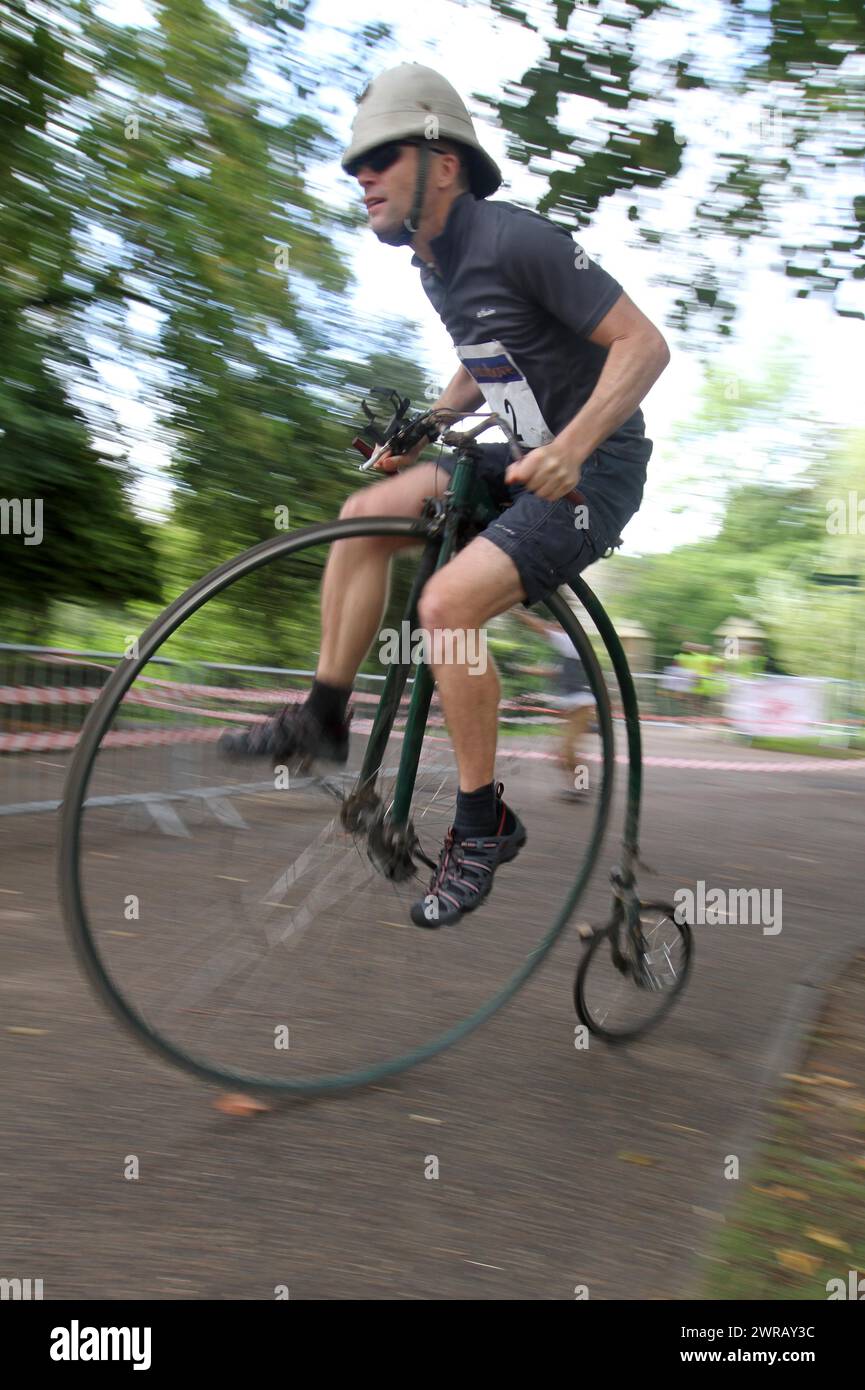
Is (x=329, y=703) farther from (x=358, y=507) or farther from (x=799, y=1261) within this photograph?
(x=799, y=1261)

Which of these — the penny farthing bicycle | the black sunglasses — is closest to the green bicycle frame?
the penny farthing bicycle

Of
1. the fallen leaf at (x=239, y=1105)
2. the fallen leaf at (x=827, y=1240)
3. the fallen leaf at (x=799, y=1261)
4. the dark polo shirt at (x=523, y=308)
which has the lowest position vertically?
the fallen leaf at (x=799, y=1261)

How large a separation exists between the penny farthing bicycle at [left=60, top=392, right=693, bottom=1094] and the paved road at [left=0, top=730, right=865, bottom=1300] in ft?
0.29

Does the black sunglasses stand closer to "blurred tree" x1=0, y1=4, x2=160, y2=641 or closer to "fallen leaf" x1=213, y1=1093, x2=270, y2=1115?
"fallen leaf" x1=213, y1=1093, x2=270, y2=1115

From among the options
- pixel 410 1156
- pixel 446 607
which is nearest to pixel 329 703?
pixel 446 607

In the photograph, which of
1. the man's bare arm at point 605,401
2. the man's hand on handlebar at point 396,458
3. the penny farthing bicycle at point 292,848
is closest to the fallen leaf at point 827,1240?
the penny farthing bicycle at point 292,848

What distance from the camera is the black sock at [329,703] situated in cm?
319

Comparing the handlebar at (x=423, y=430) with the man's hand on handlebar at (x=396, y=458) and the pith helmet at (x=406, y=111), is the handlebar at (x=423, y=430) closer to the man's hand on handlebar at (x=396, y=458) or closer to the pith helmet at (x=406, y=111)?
the man's hand on handlebar at (x=396, y=458)

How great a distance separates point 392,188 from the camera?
311 cm

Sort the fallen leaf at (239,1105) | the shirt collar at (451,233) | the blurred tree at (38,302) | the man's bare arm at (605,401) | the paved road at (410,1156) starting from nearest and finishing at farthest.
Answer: the paved road at (410,1156) → the man's bare arm at (605,401) → the shirt collar at (451,233) → the fallen leaf at (239,1105) → the blurred tree at (38,302)

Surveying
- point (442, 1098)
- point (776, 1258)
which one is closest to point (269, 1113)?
point (442, 1098)

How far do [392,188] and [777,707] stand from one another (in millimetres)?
23068

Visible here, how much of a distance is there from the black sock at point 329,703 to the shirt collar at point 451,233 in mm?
1066
